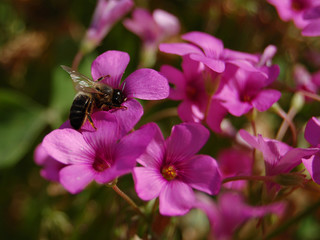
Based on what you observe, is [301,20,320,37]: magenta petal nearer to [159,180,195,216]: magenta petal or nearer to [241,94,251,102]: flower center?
[241,94,251,102]: flower center

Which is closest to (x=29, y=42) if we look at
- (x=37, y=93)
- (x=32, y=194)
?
(x=37, y=93)

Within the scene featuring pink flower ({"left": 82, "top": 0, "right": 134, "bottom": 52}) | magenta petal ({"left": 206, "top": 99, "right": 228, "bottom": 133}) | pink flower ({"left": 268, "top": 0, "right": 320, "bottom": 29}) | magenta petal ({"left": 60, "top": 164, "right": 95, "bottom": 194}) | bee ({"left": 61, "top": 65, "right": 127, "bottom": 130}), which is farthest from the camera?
pink flower ({"left": 82, "top": 0, "right": 134, "bottom": 52})

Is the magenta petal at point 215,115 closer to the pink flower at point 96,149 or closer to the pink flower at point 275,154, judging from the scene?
the pink flower at point 275,154

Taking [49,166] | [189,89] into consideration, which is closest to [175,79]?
[189,89]

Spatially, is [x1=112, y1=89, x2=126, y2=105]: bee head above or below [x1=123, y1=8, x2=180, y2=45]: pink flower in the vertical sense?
above

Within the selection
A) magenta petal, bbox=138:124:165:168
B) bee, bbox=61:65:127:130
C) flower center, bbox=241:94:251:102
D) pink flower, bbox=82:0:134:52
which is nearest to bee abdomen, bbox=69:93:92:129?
bee, bbox=61:65:127:130

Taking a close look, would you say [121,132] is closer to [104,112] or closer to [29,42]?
[104,112]
